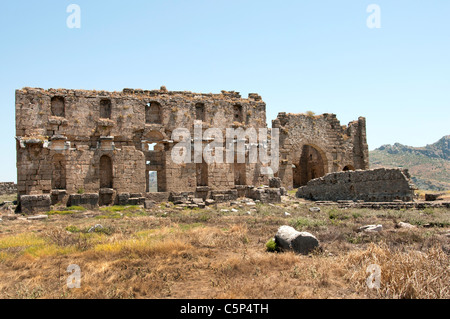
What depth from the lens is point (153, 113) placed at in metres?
21.2

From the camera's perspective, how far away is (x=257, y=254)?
829 cm

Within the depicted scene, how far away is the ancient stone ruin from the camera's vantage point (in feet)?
59.8

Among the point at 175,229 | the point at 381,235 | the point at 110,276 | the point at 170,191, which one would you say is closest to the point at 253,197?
the point at 170,191

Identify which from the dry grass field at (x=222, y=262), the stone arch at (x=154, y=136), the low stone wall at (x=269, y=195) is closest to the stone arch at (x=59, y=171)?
the stone arch at (x=154, y=136)

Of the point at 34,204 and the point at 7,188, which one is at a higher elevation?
the point at 34,204

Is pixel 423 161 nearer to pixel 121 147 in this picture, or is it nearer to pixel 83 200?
pixel 121 147

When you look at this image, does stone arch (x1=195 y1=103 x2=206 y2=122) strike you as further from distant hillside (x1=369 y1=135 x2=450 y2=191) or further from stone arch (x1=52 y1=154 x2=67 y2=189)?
distant hillside (x1=369 y1=135 x2=450 y2=191)

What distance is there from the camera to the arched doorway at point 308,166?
98.2 ft

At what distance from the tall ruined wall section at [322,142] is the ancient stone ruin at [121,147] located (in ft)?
12.7

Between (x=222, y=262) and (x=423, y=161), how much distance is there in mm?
80818

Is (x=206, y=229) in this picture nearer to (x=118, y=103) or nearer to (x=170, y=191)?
(x=170, y=191)

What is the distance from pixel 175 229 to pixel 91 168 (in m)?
9.56

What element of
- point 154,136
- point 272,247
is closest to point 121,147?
point 154,136

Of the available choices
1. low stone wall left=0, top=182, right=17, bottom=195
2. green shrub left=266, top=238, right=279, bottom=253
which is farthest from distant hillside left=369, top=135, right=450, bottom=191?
green shrub left=266, top=238, right=279, bottom=253
